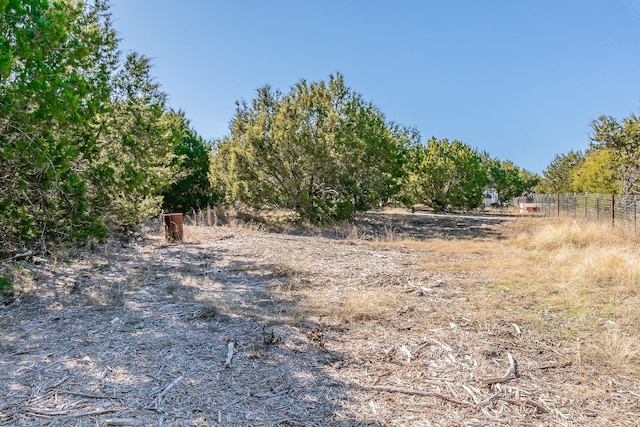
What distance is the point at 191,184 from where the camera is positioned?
18.9 m

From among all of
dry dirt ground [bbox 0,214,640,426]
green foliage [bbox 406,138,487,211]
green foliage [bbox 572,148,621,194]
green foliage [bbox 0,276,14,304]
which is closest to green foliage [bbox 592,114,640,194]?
green foliage [bbox 572,148,621,194]

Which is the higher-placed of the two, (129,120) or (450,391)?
(129,120)

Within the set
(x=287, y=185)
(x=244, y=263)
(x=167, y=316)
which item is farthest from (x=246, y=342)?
(x=287, y=185)

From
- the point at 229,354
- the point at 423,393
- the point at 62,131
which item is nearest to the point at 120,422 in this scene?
the point at 229,354

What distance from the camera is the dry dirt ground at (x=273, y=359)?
101 inches

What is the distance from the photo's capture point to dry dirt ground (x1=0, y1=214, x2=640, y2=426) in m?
2.57

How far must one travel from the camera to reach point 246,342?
367 centimetres

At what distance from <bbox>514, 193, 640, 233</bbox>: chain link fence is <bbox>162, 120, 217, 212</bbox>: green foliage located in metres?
16.2

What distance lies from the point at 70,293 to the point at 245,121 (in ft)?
40.8

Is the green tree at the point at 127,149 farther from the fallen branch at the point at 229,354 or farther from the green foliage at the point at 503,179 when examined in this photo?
the green foliage at the point at 503,179

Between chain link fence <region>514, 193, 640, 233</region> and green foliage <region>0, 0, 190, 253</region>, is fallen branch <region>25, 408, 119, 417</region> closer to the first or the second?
green foliage <region>0, 0, 190, 253</region>

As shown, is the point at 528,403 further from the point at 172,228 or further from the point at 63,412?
the point at 172,228

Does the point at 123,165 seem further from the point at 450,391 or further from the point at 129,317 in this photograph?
the point at 450,391

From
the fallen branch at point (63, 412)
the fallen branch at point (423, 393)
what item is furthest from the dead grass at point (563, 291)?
the fallen branch at point (63, 412)
